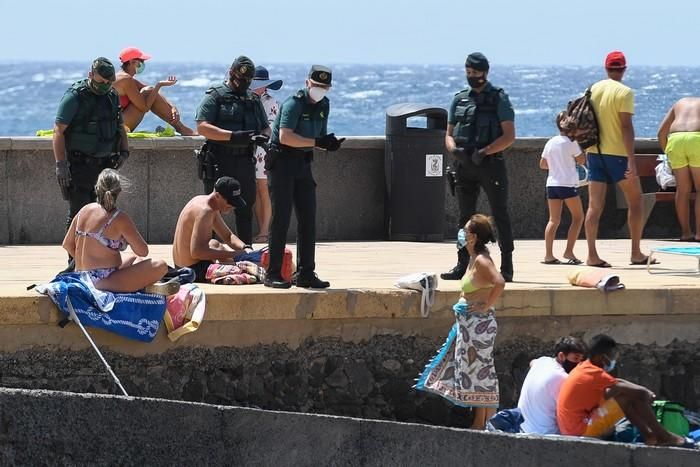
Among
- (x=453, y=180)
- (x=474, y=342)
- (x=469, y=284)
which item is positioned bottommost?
(x=474, y=342)

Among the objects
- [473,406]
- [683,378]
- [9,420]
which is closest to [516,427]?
[473,406]

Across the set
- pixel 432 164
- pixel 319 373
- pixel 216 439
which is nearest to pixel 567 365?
pixel 319 373

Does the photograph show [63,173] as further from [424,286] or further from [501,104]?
[501,104]

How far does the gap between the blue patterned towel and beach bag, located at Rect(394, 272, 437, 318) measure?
1.68 m

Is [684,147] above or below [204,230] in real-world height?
above

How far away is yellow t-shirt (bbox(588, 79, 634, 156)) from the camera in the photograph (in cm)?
1257

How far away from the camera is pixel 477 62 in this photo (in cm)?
1150

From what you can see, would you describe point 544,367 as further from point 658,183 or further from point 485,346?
point 658,183

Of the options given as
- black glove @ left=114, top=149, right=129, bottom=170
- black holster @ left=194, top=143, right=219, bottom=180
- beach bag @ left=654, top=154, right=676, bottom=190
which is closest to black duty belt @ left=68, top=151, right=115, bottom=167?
black glove @ left=114, top=149, right=129, bottom=170

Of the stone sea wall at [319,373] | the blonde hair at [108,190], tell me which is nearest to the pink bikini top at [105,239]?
the blonde hair at [108,190]

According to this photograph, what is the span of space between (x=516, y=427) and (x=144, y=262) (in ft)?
8.46

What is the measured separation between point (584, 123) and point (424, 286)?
2338 millimetres

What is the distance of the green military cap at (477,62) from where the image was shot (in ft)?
37.8

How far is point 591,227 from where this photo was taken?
12781mm
